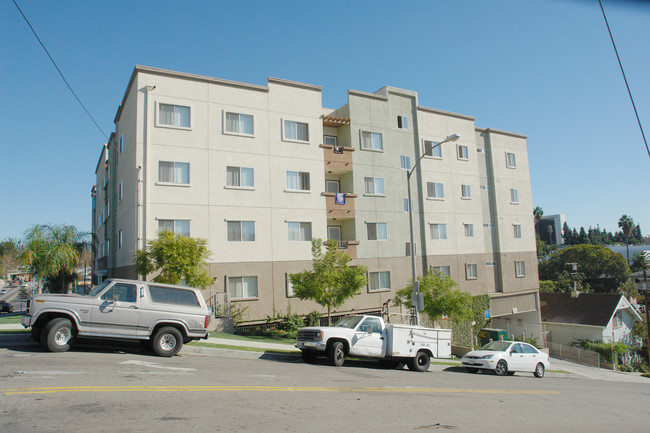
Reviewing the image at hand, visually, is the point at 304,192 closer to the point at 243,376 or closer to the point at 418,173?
the point at 418,173

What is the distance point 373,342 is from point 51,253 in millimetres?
29566

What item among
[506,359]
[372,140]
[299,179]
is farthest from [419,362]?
→ [372,140]

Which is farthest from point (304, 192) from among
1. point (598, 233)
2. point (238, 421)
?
point (598, 233)

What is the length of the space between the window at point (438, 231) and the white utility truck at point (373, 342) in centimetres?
1785

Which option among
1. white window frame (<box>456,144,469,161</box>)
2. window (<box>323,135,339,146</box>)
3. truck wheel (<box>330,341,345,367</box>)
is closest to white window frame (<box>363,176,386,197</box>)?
window (<box>323,135,339,146</box>)

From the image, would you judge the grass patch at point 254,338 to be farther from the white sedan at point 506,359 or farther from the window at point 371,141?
the window at point 371,141

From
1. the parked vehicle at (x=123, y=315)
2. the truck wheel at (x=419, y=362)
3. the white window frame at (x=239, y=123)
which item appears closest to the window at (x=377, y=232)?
the white window frame at (x=239, y=123)

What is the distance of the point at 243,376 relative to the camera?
35.4 feet

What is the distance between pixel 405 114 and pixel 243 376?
2674 cm

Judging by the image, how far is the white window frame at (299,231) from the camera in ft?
88.3

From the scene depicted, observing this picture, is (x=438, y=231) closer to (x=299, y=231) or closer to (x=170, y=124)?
(x=299, y=231)

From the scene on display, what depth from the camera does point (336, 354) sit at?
47.2ft

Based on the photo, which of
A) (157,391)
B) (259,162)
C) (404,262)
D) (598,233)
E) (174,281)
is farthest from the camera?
(598,233)

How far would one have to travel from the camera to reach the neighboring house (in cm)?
4072
